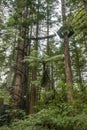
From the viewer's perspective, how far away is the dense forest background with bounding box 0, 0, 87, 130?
6656 mm

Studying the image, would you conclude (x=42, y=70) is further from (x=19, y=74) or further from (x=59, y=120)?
(x=59, y=120)

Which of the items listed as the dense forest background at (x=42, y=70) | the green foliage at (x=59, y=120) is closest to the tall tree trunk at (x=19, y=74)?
the dense forest background at (x=42, y=70)

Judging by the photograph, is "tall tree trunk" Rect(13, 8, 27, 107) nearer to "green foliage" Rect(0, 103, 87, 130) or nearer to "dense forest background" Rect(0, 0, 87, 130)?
"dense forest background" Rect(0, 0, 87, 130)

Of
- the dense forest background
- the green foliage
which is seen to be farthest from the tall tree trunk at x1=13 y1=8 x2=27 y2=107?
the green foliage

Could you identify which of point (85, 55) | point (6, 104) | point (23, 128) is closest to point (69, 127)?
point (23, 128)

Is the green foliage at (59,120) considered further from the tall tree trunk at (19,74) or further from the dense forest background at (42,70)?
the tall tree trunk at (19,74)

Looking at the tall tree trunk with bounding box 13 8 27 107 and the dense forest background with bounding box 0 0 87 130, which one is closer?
the dense forest background with bounding box 0 0 87 130

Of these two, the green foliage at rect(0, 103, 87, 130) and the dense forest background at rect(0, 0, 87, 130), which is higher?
the dense forest background at rect(0, 0, 87, 130)

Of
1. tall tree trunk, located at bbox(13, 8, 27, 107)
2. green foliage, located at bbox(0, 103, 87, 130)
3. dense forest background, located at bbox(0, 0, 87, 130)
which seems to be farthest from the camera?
tall tree trunk, located at bbox(13, 8, 27, 107)

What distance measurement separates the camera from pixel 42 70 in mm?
13188

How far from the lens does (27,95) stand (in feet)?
45.3

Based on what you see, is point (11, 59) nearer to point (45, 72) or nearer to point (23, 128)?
point (45, 72)

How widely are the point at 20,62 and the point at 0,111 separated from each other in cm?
376

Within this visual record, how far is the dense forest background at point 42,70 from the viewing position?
6656mm
